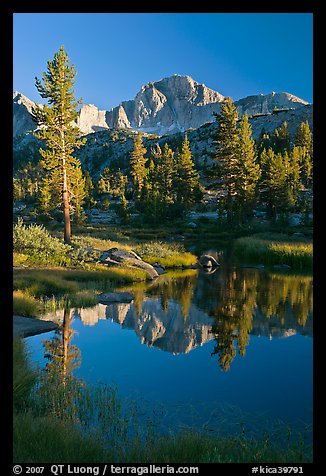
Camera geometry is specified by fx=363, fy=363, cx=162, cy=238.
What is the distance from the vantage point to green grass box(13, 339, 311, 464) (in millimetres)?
4824

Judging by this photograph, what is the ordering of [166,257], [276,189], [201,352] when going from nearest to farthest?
[201,352] → [166,257] → [276,189]

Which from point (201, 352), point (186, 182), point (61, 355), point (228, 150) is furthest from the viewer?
point (186, 182)

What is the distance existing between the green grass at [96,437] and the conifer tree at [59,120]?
1001 inches

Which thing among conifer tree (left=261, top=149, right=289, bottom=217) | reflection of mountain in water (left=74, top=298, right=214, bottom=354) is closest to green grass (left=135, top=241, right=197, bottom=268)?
reflection of mountain in water (left=74, top=298, right=214, bottom=354)

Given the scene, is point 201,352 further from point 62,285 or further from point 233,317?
point 62,285

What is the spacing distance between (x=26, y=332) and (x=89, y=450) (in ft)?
25.4

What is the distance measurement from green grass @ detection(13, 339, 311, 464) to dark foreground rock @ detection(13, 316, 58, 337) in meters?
3.63

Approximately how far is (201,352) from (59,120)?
27.8 metres

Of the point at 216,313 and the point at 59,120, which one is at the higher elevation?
the point at 59,120

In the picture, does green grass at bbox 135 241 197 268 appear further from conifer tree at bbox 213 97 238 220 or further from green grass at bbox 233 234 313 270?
conifer tree at bbox 213 97 238 220

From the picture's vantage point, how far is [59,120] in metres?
32.7

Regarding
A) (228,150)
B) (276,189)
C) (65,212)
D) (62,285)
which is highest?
(228,150)

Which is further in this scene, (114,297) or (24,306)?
(114,297)

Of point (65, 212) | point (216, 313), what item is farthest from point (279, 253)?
point (65, 212)
